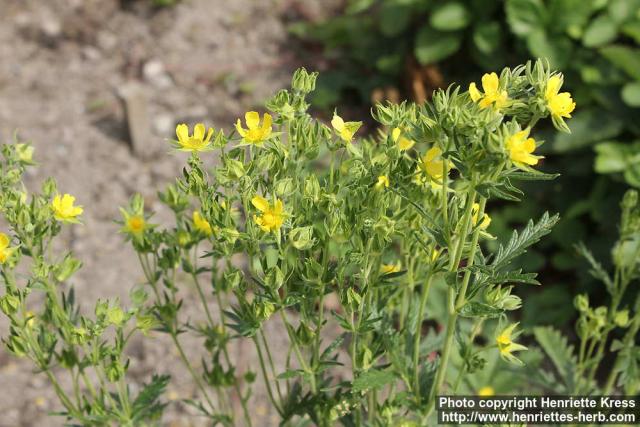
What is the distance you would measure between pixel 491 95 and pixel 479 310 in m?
0.33

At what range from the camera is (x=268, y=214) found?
114cm

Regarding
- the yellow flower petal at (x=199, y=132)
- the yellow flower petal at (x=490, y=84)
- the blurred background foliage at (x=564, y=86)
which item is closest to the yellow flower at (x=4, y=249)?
the yellow flower petal at (x=199, y=132)

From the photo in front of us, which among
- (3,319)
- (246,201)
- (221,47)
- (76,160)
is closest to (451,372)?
(246,201)

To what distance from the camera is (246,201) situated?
1.14 metres

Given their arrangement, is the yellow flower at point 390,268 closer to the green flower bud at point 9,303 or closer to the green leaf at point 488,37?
the green flower bud at point 9,303

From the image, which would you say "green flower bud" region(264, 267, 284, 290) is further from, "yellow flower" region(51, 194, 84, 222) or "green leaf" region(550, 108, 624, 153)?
"green leaf" region(550, 108, 624, 153)

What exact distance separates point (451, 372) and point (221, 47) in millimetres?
2179

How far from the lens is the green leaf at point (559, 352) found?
6.24 feet

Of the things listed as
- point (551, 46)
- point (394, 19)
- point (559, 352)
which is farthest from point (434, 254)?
point (394, 19)

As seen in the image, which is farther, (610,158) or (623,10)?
(623,10)

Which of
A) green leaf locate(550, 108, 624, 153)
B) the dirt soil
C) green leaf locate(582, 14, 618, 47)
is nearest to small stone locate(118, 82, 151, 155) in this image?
the dirt soil

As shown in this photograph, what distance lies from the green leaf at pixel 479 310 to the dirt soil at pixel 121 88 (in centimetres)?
138

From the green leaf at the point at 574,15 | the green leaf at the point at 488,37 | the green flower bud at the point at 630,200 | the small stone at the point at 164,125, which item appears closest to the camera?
the green flower bud at the point at 630,200

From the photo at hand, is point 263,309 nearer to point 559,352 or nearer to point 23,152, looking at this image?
point 23,152
